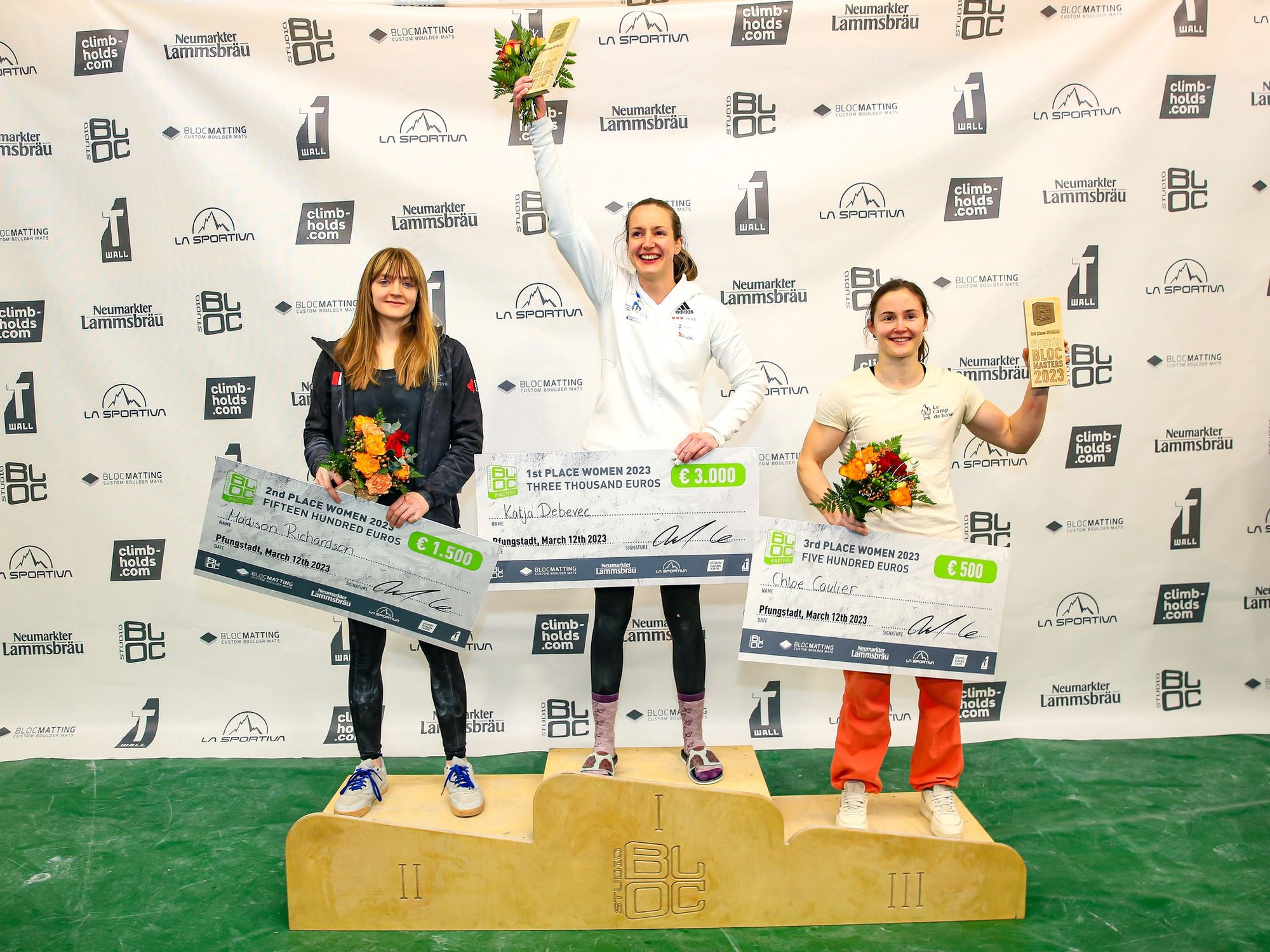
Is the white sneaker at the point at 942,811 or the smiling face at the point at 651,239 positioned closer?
the white sneaker at the point at 942,811

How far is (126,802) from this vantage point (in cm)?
310

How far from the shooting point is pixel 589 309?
3.56 metres

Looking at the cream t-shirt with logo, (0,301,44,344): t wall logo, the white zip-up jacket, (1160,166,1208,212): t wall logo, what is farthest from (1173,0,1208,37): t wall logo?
(0,301,44,344): t wall logo

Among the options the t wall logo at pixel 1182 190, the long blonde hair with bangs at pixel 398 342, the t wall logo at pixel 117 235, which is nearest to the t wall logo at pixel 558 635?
the long blonde hair with bangs at pixel 398 342

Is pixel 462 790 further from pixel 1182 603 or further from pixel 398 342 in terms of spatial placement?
pixel 1182 603

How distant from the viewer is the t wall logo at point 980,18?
3.45m

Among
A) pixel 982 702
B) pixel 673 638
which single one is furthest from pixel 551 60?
pixel 982 702

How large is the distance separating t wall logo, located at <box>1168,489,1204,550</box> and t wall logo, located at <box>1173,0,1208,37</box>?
1749 millimetres

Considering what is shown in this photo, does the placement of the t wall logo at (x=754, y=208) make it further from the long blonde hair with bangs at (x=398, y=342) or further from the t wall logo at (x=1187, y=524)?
the t wall logo at (x=1187, y=524)

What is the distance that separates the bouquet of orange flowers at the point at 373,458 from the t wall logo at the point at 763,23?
209cm

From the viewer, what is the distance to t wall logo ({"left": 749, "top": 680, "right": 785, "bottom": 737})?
3645 millimetres

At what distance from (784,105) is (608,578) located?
1992mm

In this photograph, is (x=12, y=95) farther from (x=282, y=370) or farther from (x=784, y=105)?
(x=784, y=105)

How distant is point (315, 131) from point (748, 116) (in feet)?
5.34
